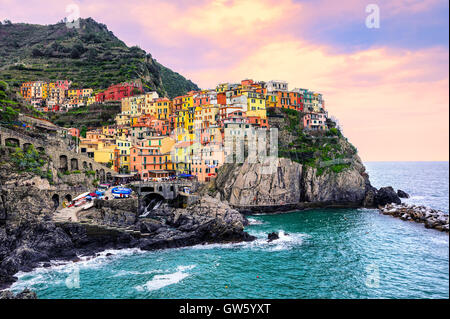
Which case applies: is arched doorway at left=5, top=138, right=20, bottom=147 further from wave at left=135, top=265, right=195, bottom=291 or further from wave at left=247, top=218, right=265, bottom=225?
wave at left=247, top=218, right=265, bottom=225

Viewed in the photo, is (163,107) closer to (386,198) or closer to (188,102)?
(188,102)

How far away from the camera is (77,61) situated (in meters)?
127

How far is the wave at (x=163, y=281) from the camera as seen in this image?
26.8m

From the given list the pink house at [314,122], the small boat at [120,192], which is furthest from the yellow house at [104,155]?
the pink house at [314,122]

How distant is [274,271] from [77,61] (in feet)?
421

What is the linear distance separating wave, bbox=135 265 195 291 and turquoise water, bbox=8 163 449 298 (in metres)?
0.09

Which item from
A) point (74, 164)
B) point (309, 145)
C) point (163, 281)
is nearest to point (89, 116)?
point (74, 164)

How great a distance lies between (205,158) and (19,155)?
33.1 metres

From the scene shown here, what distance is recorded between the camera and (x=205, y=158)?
64188 mm

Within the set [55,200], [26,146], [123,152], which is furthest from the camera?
[123,152]

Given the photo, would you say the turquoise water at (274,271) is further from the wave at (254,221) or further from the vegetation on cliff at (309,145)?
the vegetation on cliff at (309,145)

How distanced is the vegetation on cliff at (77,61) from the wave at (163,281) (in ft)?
301

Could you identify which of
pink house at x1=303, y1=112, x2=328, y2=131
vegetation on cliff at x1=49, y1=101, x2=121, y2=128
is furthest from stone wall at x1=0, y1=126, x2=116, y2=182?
pink house at x1=303, y1=112, x2=328, y2=131
